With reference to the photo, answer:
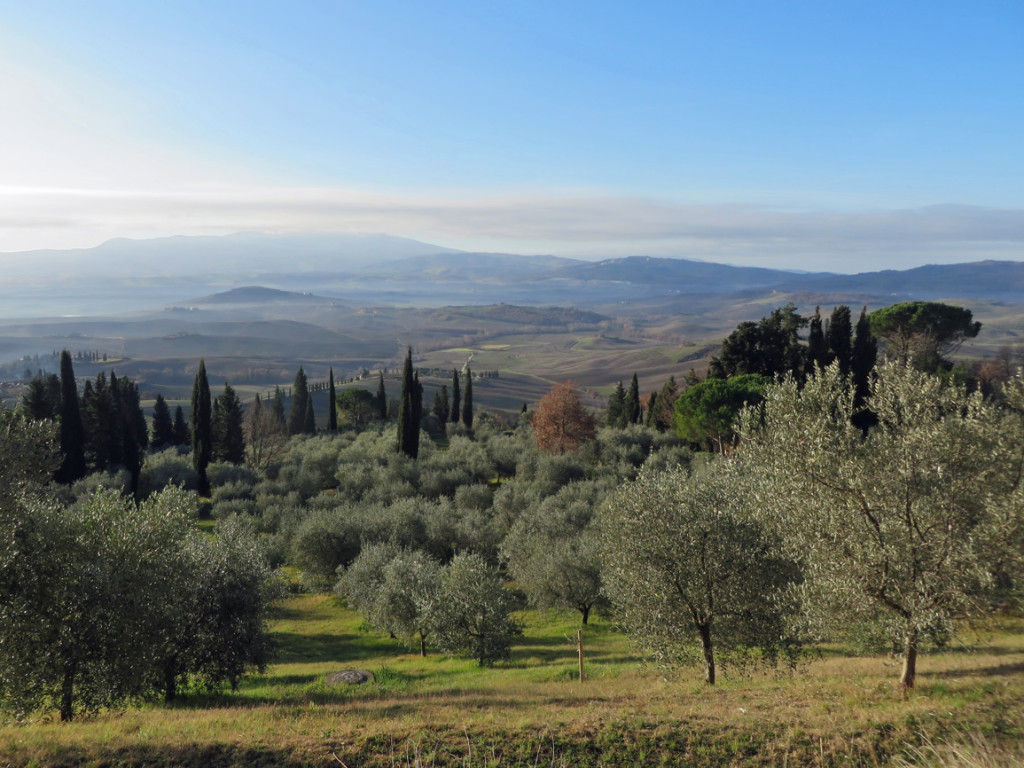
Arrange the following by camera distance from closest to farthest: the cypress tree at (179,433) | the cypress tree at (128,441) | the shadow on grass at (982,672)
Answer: the shadow on grass at (982,672) → the cypress tree at (128,441) → the cypress tree at (179,433)

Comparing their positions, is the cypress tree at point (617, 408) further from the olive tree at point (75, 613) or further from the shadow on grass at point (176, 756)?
the shadow on grass at point (176, 756)

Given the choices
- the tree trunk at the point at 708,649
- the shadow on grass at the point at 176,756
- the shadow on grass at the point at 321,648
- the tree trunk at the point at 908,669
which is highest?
the tree trunk at the point at 908,669

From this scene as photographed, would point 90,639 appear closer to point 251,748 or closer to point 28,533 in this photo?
point 28,533

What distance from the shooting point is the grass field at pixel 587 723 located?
12.9 metres

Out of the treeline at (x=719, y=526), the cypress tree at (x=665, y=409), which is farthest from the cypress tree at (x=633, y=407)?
the treeline at (x=719, y=526)

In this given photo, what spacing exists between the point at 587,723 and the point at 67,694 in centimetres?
1278

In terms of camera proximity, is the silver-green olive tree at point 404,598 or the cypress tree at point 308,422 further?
the cypress tree at point 308,422

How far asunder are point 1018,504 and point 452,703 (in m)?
14.5

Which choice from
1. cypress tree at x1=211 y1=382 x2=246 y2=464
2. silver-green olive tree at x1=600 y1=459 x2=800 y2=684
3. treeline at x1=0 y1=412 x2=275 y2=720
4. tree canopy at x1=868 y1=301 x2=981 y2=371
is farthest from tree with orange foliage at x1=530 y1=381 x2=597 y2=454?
treeline at x1=0 y1=412 x2=275 y2=720

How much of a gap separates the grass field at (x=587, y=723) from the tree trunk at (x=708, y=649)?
0.49 meters

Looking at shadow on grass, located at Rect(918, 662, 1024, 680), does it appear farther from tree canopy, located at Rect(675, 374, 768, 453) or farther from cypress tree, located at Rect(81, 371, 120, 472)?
cypress tree, located at Rect(81, 371, 120, 472)

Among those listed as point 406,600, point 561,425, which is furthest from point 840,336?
point 406,600

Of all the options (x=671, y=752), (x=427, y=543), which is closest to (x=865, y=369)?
(x=427, y=543)

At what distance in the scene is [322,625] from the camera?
30.6m
